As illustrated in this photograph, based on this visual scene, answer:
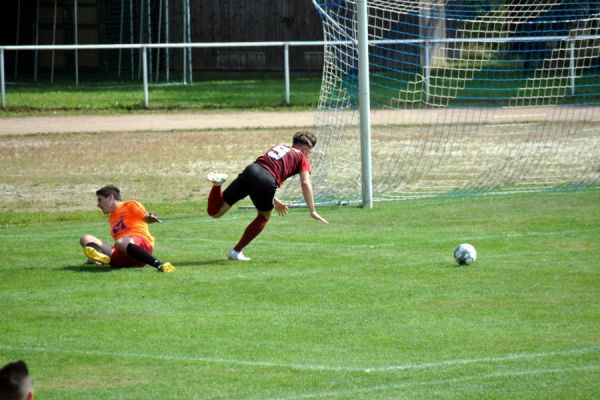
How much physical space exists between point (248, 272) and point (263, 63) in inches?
1271

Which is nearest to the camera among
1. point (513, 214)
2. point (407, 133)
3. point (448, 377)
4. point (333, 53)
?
point (448, 377)

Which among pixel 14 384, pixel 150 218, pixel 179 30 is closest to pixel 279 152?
pixel 150 218

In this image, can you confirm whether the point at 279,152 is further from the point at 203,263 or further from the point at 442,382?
the point at 442,382

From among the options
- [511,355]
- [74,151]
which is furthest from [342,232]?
[74,151]

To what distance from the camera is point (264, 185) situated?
1295 cm

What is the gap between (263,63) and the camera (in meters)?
43.9

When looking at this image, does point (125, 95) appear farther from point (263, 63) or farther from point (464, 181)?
point (464, 181)

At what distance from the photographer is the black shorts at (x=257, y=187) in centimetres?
1296

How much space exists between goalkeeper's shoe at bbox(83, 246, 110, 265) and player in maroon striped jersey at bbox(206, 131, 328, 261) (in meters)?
1.33

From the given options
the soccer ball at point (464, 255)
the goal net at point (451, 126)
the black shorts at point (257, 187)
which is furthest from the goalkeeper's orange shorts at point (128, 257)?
the goal net at point (451, 126)

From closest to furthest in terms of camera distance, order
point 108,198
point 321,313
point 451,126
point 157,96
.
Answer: point 321,313 < point 108,198 < point 451,126 < point 157,96

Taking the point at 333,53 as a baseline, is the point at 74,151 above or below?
below

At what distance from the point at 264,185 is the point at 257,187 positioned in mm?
82

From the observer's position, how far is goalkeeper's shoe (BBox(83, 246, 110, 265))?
1250 cm
